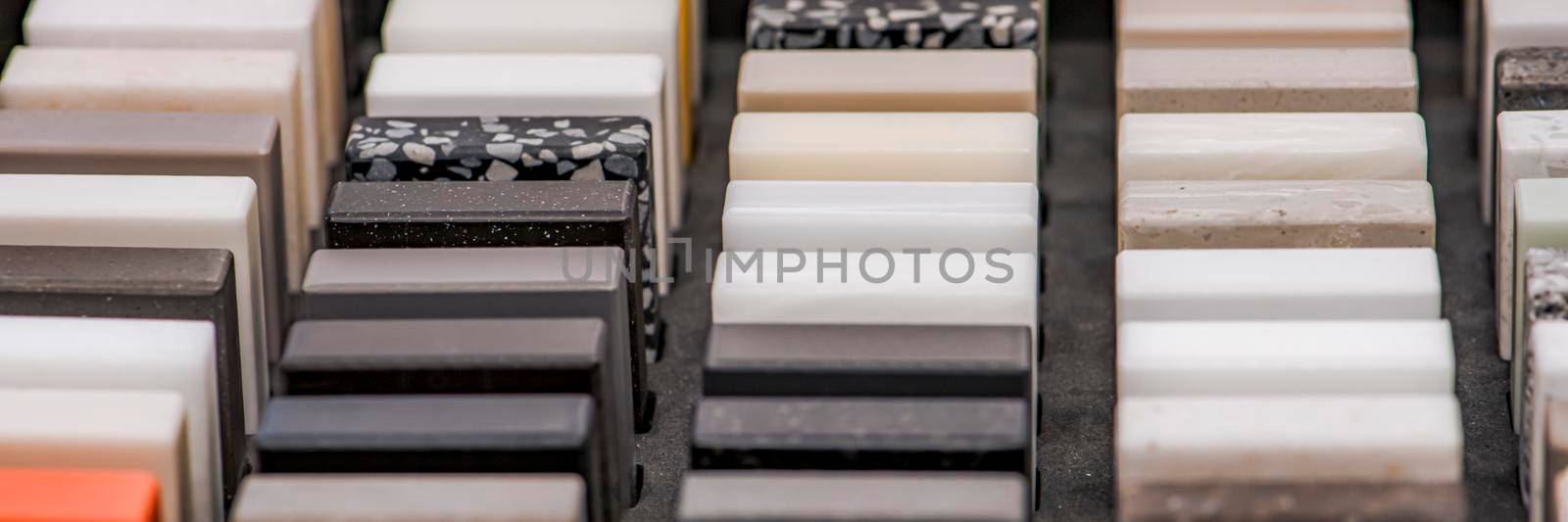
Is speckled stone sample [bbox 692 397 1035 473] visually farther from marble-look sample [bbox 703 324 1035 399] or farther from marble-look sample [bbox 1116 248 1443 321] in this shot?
marble-look sample [bbox 1116 248 1443 321]

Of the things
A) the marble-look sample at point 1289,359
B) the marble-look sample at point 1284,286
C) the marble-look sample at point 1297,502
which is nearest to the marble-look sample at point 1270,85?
the marble-look sample at point 1284,286

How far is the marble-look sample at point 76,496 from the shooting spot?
10.2 feet

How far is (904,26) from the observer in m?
4.16

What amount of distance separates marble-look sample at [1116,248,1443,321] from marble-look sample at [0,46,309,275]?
1.26 meters

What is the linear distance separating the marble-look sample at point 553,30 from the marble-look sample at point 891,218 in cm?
47

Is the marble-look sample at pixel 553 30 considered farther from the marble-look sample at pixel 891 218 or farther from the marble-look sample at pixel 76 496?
the marble-look sample at pixel 76 496

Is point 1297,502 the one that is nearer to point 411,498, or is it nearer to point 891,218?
point 891,218

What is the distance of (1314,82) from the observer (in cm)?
397

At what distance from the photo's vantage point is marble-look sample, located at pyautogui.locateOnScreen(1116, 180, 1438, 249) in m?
3.60

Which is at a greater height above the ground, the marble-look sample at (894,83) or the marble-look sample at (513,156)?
the marble-look sample at (894,83)

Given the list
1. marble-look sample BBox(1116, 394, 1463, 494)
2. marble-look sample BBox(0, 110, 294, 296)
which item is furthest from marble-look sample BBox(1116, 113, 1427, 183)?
marble-look sample BBox(0, 110, 294, 296)

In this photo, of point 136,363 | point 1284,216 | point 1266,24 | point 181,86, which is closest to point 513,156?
point 181,86

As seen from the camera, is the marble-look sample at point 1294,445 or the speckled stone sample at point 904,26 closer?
the marble-look sample at point 1294,445

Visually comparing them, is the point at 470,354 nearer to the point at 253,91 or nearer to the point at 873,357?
the point at 873,357
